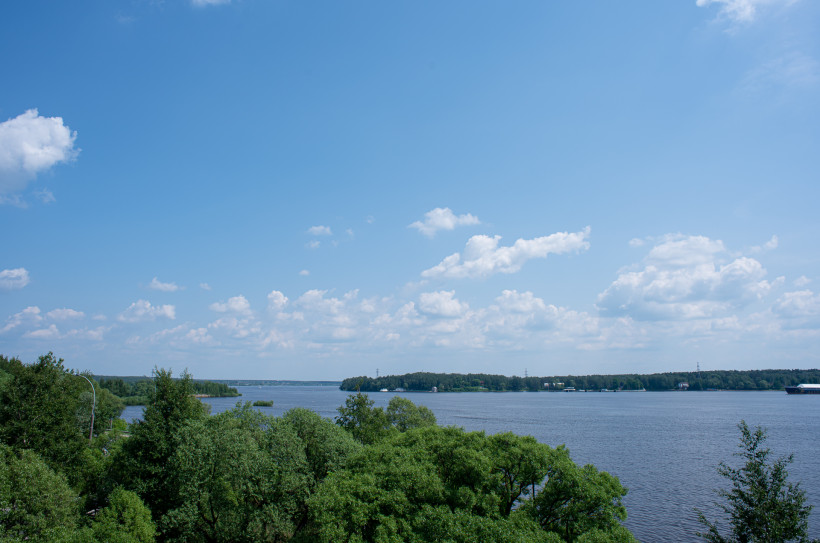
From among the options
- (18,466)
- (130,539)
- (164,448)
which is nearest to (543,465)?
(130,539)

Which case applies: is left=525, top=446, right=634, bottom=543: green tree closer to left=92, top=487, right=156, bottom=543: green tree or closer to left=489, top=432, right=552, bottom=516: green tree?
left=489, top=432, right=552, bottom=516: green tree

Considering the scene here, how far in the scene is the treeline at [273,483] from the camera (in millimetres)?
25812

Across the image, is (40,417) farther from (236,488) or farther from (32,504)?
(236,488)

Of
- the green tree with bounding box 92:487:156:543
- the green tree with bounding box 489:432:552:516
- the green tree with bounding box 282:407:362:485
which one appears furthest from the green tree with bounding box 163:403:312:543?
the green tree with bounding box 489:432:552:516

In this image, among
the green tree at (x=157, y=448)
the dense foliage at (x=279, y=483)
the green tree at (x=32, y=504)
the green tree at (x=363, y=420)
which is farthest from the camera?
the green tree at (x=363, y=420)

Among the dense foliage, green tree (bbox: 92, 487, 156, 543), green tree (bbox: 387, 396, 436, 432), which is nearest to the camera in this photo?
the dense foliage

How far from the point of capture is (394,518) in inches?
1017

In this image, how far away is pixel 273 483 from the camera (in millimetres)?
32938

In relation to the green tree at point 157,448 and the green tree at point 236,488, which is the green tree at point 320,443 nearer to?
the green tree at point 236,488

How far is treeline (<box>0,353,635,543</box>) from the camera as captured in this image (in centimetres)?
2581

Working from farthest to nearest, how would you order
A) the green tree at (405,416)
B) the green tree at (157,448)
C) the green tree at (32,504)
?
the green tree at (405,416)
the green tree at (157,448)
the green tree at (32,504)

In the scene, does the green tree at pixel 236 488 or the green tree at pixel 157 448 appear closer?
the green tree at pixel 236 488

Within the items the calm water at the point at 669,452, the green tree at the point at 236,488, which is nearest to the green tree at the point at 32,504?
the green tree at the point at 236,488

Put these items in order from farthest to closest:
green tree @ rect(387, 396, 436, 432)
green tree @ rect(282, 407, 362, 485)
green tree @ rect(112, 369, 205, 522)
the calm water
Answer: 1. green tree @ rect(387, 396, 436, 432)
2. the calm water
3. green tree @ rect(282, 407, 362, 485)
4. green tree @ rect(112, 369, 205, 522)
